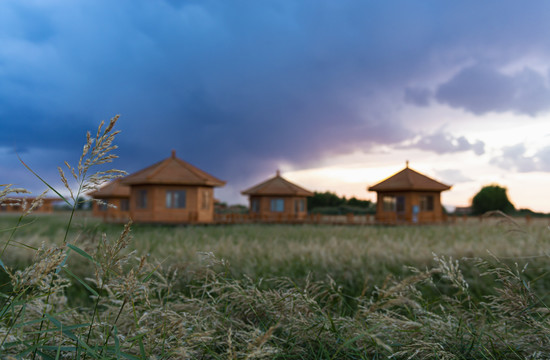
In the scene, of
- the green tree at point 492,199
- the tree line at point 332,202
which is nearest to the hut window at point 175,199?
the tree line at point 332,202

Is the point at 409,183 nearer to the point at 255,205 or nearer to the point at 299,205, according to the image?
the point at 299,205

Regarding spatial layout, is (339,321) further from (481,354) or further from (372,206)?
(372,206)

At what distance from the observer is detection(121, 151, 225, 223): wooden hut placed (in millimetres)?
26141

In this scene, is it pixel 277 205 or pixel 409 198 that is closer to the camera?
pixel 409 198

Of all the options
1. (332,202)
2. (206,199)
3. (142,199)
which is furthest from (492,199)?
(142,199)

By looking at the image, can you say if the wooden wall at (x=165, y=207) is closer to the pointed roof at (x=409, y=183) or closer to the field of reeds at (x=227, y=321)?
the pointed roof at (x=409, y=183)

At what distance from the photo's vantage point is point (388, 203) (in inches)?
1227

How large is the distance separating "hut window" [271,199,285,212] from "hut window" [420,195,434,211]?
1121cm

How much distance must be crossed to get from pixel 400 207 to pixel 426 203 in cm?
193

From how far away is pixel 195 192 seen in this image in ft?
88.4

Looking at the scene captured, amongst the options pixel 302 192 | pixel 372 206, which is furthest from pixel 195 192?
pixel 372 206

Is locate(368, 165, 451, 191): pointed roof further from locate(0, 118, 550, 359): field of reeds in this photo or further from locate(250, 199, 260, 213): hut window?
locate(0, 118, 550, 359): field of reeds

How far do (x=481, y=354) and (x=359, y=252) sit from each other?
204 inches

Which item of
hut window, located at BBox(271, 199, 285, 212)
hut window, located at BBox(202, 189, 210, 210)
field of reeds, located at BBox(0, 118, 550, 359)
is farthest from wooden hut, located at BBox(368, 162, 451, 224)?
field of reeds, located at BBox(0, 118, 550, 359)
